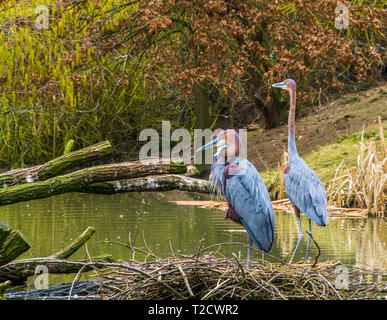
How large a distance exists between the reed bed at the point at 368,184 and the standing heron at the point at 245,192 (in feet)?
11.7

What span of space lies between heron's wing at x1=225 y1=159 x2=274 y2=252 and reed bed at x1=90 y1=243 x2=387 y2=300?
1.17 metres

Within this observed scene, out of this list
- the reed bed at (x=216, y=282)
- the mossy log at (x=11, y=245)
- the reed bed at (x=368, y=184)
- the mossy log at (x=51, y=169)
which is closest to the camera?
the reed bed at (x=216, y=282)

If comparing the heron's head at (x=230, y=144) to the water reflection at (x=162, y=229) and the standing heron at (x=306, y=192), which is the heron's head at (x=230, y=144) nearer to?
the standing heron at (x=306, y=192)

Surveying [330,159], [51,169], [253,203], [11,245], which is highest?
[330,159]

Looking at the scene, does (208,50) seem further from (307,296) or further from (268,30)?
(307,296)

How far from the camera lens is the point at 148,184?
7336 mm

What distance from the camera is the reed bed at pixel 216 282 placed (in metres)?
5.50

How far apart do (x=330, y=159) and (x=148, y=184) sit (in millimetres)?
6879

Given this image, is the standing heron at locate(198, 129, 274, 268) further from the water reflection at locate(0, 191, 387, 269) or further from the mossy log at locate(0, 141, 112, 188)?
the mossy log at locate(0, 141, 112, 188)

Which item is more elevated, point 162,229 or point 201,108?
point 201,108

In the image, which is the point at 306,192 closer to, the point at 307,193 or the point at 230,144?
the point at 307,193

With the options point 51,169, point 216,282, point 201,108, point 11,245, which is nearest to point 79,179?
point 51,169

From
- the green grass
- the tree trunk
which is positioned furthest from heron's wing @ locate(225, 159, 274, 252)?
the tree trunk

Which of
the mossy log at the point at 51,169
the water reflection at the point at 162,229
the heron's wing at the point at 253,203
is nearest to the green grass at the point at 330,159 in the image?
the water reflection at the point at 162,229
